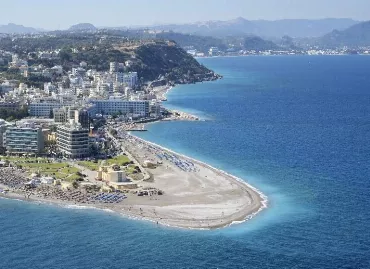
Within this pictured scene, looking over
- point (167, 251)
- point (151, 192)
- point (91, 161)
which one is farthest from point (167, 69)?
point (167, 251)

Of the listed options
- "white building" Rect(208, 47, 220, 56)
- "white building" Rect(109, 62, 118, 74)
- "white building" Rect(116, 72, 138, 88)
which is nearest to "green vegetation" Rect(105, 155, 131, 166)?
"white building" Rect(116, 72, 138, 88)

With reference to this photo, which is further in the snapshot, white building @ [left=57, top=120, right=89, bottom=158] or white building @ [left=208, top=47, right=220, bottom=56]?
white building @ [left=208, top=47, right=220, bottom=56]

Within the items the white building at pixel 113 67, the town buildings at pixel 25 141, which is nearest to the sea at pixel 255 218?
the town buildings at pixel 25 141

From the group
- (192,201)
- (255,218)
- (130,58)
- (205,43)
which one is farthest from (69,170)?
(205,43)

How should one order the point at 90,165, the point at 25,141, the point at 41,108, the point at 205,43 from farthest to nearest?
1. the point at 205,43
2. the point at 41,108
3. the point at 25,141
4. the point at 90,165

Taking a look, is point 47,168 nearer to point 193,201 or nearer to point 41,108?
point 193,201

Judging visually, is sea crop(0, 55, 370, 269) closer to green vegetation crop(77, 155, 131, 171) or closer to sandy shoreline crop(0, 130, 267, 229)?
sandy shoreline crop(0, 130, 267, 229)

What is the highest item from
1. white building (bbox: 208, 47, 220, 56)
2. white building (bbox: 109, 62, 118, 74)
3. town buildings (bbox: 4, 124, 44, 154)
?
white building (bbox: 109, 62, 118, 74)

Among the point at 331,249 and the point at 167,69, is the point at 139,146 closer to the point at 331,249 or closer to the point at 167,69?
the point at 331,249
